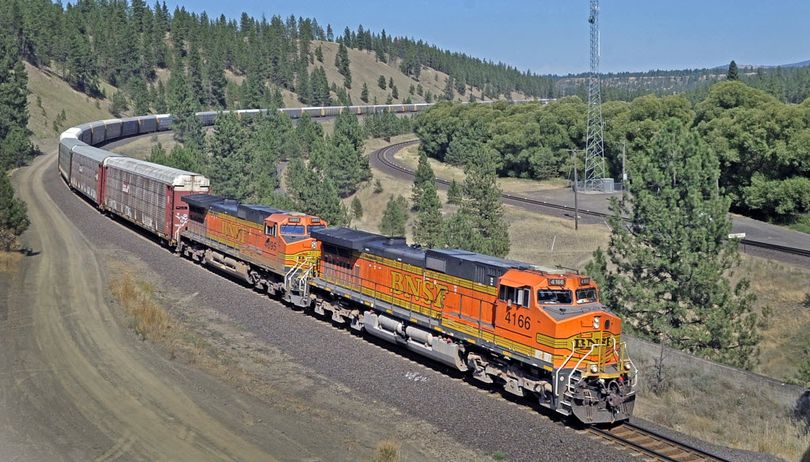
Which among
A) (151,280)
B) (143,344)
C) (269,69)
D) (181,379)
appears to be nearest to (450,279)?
(181,379)

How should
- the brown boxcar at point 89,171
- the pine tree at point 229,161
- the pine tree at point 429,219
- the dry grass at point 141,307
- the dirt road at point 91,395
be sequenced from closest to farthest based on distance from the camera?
the dirt road at point 91,395 < the dry grass at point 141,307 < the pine tree at point 429,219 < the brown boxcar at point 89,171 < the pine tree at point 229,161

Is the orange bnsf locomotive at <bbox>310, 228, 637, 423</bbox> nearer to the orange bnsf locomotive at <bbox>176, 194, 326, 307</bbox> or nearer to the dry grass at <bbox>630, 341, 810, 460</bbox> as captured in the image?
the dry grass at <bbox>630, 341, 810, 460</bbox>

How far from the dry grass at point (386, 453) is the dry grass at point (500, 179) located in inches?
2277

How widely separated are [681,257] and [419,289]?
911cm

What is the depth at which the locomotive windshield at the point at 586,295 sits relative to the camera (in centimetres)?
1909

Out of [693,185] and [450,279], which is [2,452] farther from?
[693,185]

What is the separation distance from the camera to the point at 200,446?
50.8 ft

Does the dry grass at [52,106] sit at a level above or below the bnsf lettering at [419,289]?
above

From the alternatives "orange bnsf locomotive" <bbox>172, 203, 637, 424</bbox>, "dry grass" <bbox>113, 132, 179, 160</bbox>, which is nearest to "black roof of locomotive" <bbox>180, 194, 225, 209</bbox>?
"orange bnsf locomotive" <bbox>172, 203, 637, 424</bbox>

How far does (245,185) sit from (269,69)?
125229 millimetres

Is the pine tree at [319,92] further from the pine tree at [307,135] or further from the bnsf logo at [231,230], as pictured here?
the bnsf logo at [231,230]

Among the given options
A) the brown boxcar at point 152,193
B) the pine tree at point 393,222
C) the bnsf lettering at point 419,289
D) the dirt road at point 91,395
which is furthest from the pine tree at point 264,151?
the bnsf lettering at point 419,289

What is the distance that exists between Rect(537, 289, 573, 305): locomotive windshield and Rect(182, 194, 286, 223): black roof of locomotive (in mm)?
15934

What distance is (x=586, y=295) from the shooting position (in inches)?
760
